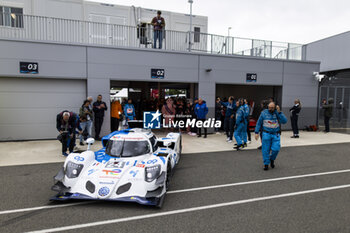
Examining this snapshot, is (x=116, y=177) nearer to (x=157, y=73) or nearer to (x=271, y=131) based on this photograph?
(x=271, y=131)

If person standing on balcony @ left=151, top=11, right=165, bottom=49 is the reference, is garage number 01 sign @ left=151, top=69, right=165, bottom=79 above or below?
below

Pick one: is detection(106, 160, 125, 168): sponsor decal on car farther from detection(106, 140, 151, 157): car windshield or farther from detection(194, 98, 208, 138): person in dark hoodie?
detection(194, 98, 208, 138): person in dark hoodie

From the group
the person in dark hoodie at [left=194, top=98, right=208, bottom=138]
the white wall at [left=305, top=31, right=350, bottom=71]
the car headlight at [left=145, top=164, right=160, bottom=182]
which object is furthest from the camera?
the white wall at [left=305, top=31, right=350, bottom=71]

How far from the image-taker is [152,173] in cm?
438

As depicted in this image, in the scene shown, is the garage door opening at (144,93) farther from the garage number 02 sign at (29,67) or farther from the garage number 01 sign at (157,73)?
the garage number 02 sign at (29,67)

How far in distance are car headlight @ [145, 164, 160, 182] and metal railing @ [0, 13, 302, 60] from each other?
8.36 metres

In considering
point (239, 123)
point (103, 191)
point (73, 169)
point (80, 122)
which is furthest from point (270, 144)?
point (80, 122)

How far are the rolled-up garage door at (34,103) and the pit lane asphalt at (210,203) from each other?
13.9 feet

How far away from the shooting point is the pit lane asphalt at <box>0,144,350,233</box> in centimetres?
357

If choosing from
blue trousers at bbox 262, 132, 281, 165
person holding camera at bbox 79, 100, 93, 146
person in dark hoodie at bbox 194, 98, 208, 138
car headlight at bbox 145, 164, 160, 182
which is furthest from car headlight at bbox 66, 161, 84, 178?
person in dark hoodie at bbox 194, 98, 208, 138

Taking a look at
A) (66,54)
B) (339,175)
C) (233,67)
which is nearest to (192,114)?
(233,67)

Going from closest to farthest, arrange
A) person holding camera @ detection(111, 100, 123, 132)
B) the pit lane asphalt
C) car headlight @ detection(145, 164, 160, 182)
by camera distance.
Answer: the pit lane asphalt
car headlight @ detection(145, 164, 160, 182)
person holding camera @ detection(111, 100, 123, 132)

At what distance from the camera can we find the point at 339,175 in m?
6.09

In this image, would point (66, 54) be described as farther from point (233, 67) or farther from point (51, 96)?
point (233, 67)
